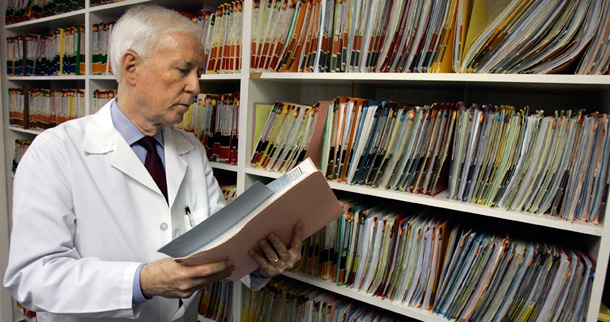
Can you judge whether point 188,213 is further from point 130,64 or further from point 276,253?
point 130,64

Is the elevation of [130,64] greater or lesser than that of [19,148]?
greater

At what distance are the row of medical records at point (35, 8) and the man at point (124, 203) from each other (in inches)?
58.2

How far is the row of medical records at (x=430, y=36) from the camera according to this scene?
0.87 m

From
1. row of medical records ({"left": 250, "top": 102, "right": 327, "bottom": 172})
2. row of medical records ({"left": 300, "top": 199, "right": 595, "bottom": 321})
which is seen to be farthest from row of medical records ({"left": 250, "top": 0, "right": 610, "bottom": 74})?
row of medical records ({"left": 300, "top": 199, "right": 595, "bottom": 321})

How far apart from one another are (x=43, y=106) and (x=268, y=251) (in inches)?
88.4

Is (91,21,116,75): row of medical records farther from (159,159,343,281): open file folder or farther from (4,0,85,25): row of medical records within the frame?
(159,159,343,281): open file folder

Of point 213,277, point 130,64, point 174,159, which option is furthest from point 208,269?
point 130,64

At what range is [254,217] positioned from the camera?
0.76 meters

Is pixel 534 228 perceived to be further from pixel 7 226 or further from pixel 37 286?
pixel 7 226

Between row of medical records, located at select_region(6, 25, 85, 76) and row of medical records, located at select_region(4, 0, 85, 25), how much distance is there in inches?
4.2

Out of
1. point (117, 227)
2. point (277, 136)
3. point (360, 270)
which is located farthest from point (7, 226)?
point (360, 270)

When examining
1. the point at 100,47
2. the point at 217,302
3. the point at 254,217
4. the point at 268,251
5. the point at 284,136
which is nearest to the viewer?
the point at 254,217

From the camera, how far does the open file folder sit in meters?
0.76

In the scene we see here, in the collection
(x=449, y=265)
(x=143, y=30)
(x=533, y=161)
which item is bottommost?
(x=449, y=265)
